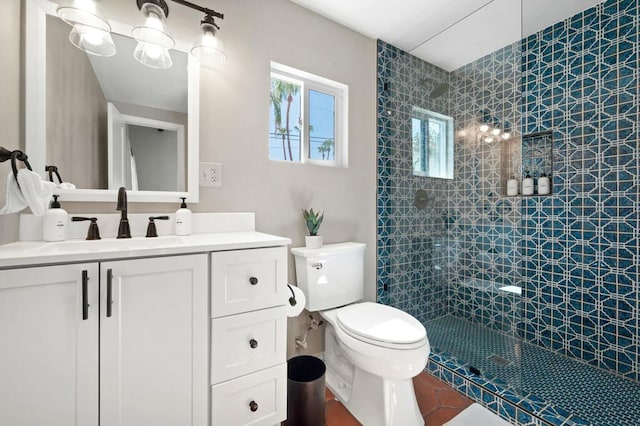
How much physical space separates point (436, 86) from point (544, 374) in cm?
207

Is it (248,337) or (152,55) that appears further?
(152,55)

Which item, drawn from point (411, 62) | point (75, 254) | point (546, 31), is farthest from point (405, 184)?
point (75, 254)

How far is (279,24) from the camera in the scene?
5.42 ft

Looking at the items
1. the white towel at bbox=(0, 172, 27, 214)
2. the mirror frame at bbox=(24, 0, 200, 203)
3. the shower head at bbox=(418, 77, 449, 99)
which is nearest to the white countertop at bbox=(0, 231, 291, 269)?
the white towel at bbox=(0, 172, 27, 214)

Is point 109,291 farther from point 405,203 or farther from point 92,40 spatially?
point 405,203

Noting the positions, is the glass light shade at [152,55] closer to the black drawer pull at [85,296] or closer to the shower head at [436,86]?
the black drawer pull at [85,296]

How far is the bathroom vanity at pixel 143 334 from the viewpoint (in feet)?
2.36

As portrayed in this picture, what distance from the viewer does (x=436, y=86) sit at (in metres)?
2.11

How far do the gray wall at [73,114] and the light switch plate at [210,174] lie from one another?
0.40 m

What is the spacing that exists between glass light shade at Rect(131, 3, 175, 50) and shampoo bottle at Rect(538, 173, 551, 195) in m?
2.55

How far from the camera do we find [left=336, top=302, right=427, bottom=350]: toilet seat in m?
1.22

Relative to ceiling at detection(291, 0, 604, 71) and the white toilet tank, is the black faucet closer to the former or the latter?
the white toilet tank

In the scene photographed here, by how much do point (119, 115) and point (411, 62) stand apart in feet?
6.67

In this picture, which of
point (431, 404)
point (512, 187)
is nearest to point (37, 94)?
point (431, 404)
